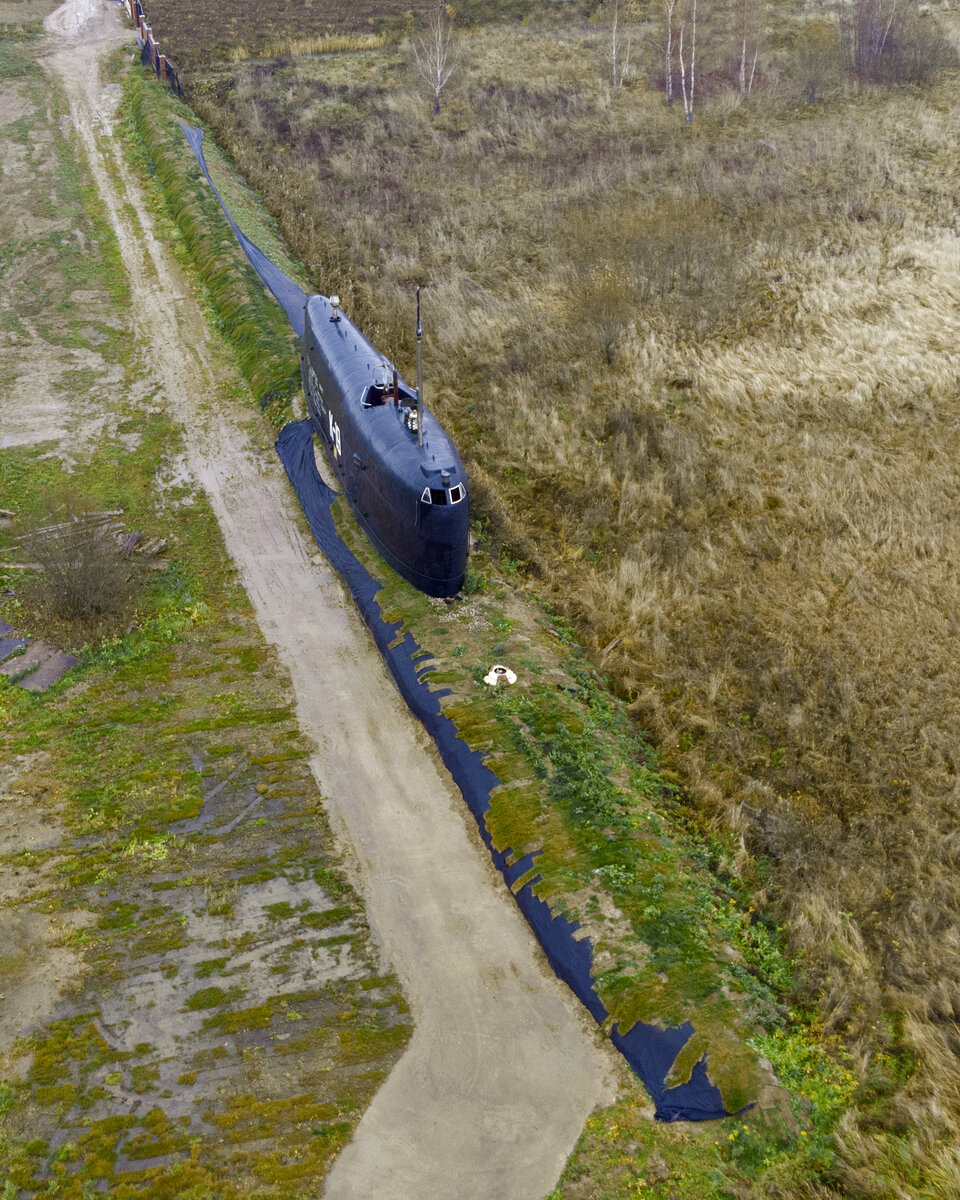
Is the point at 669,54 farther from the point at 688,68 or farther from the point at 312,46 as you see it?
the point at 312,46

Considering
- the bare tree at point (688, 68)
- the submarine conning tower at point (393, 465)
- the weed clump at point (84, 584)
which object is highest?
the bare tree at point (688, 68)

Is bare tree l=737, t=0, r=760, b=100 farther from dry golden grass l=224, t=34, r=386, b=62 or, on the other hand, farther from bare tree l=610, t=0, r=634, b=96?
dry golden grass l=224, t=34, r=386, b=62

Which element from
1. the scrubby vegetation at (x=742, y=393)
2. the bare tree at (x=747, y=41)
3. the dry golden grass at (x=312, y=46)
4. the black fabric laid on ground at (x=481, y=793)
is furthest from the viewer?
the dry golden grass at (x=312, y=46)

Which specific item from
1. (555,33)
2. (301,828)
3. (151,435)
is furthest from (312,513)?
(555,33)

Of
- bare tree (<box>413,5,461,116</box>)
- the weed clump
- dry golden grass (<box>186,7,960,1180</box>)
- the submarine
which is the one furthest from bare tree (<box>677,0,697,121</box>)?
the weed clump

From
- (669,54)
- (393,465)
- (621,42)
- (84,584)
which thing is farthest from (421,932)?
(621,42)

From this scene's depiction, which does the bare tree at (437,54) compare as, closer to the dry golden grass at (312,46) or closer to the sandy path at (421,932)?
the dry golden grass at (312,46)

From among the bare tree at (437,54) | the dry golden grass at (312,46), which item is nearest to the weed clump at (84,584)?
the bare tree at (437,54)
